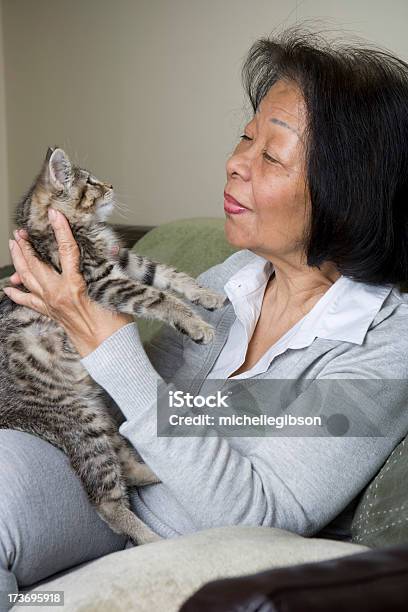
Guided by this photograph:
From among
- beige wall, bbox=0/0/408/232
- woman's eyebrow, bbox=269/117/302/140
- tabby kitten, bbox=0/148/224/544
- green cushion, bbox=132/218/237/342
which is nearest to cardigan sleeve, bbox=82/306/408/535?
tabby kitten, bbox=0/148/224/544

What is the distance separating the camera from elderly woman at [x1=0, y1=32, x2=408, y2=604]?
1242mm

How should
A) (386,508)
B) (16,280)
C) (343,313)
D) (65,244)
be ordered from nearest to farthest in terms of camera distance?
(386,508), (343,313), (65,244), (16,280)

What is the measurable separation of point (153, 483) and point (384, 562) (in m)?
0.95

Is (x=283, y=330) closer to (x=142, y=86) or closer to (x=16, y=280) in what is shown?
Answer: (x=16, y=280)

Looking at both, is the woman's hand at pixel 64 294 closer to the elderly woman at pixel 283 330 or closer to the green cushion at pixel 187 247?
the elderly woman at pixel 283 330

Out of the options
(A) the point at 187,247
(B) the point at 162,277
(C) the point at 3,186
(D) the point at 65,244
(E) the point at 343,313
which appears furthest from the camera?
(C) the point at 3,186

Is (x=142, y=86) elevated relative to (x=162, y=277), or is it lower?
elevated

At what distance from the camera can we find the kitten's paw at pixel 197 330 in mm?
1561

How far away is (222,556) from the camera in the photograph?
995 millimetres

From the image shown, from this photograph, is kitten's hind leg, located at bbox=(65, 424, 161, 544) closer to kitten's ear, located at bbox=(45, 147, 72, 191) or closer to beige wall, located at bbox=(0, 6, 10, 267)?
kitten's ear, located at bbox=(45, 147, 72, 191)

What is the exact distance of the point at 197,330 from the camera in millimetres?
1561

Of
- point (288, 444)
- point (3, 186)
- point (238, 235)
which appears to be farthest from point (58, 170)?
point (3, 186)

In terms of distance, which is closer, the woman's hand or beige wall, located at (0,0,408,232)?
the woman's hand

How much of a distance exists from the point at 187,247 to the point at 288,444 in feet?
3.31
